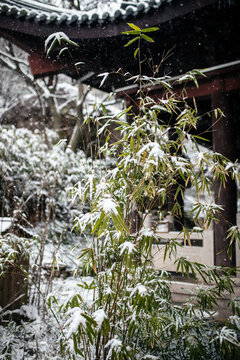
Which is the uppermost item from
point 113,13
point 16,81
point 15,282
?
point 16,81

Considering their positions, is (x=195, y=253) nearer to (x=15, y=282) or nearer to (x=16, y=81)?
(x=15, y=282)

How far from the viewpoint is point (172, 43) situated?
3.14 m

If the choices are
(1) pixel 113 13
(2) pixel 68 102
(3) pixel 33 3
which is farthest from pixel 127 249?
(2) pixel 68 102

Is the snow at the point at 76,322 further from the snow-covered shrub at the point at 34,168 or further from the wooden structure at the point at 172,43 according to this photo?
the snow-covered shrub at the point at 34,168

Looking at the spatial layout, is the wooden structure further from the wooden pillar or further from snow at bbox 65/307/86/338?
snow at bbox 65/307/86/338

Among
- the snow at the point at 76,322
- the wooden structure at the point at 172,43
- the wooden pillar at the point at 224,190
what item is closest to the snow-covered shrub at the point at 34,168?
the wooden structure at the point at 172,43

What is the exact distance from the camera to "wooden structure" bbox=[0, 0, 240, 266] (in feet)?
8.80

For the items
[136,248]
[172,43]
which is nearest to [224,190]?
[172,43]

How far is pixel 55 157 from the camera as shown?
5270 millimetres

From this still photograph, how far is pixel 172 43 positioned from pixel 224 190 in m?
1.62

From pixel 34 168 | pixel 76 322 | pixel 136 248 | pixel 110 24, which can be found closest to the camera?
pixel 76 322

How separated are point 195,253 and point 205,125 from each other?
8.21 feet

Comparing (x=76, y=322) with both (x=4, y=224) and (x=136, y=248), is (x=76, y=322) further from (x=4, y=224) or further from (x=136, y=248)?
(x=4, y=224)

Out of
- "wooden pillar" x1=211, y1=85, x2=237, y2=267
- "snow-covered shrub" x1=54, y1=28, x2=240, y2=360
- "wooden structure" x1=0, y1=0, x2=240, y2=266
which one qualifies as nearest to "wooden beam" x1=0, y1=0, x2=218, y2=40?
"wooden structure" x1=0, y1=0, x2=240, y2=266
